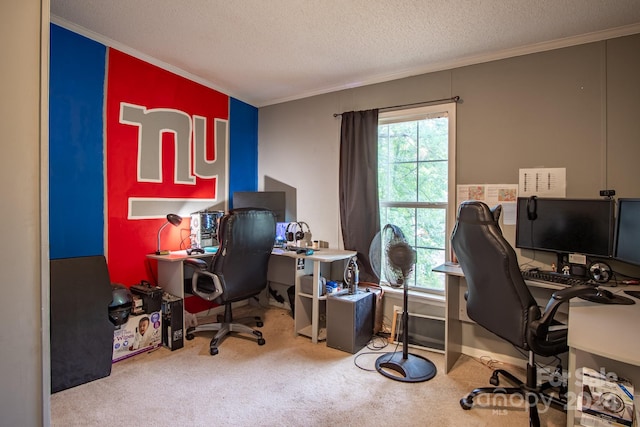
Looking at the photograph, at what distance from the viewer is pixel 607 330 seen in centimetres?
132

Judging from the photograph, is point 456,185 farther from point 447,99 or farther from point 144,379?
point 144,379

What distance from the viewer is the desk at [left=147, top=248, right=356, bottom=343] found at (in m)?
2.87

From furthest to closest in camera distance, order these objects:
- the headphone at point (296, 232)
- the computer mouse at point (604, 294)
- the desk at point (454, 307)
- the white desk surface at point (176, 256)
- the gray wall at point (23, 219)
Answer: the headphone at point (296, 232) < the white desk surface at point (176, 256) < the desk at point (454, 307) < the computer mouse at point (604, 294) < the gray wall at point (23, 219)

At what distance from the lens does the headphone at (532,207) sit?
2402mm

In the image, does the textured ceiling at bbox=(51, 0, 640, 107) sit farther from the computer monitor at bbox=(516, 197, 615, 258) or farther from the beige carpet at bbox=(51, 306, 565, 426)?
the beige carpet at bbox=(51, 306, 565, 426)

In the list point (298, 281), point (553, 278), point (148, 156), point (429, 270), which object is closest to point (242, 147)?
point (148, 156)

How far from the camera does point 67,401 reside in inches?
79.4

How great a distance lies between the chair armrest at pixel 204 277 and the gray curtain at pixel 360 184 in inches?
52.8

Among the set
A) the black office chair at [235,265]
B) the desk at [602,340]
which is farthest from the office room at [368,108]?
the desk at [602,340]

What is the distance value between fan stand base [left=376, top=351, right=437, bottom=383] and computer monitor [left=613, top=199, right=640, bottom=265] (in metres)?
1.41

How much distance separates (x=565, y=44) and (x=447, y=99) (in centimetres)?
85

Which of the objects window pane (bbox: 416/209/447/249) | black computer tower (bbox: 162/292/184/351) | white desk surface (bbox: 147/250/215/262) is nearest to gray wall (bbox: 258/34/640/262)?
window pane (bbox: 416/209/447/249)

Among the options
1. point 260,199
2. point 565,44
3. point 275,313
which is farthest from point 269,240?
point 565,44

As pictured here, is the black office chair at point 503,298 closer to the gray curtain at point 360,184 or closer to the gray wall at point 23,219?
the gray curtain at point 360,184
